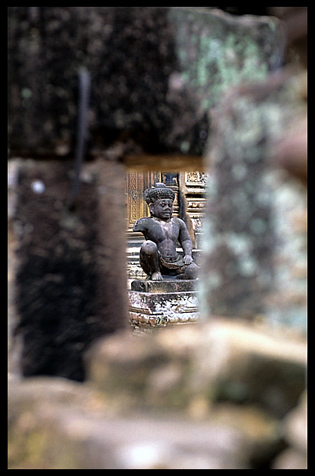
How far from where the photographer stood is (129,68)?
1250 mm

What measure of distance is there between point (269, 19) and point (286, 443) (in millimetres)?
1163

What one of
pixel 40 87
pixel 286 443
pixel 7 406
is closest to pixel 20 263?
pixel 7 406

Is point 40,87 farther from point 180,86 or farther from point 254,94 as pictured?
point 254,94

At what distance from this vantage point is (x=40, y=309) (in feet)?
3.88

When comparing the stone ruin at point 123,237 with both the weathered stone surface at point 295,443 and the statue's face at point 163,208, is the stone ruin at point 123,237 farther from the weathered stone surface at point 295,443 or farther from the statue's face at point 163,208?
the statue's face at point 163,208

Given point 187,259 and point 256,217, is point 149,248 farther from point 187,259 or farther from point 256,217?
point 256,217

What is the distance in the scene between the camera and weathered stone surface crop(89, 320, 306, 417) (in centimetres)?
81

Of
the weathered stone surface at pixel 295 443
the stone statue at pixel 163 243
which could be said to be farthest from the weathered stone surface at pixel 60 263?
the stone statue at pixel 163 243

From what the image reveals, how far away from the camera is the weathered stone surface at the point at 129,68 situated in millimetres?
1184

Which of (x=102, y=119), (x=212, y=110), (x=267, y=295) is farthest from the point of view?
(x=212, y=110)

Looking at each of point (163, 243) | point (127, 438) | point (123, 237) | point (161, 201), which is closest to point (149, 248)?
point (163, 243)

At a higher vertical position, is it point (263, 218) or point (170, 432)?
point (263, 218)

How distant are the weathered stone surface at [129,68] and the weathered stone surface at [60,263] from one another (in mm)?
90

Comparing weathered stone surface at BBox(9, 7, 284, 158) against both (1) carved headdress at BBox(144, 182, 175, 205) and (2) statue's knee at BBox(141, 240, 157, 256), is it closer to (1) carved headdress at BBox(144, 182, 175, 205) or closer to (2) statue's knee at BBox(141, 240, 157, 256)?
(2) statue's knee at BBox(141, 240, 157, 256)
